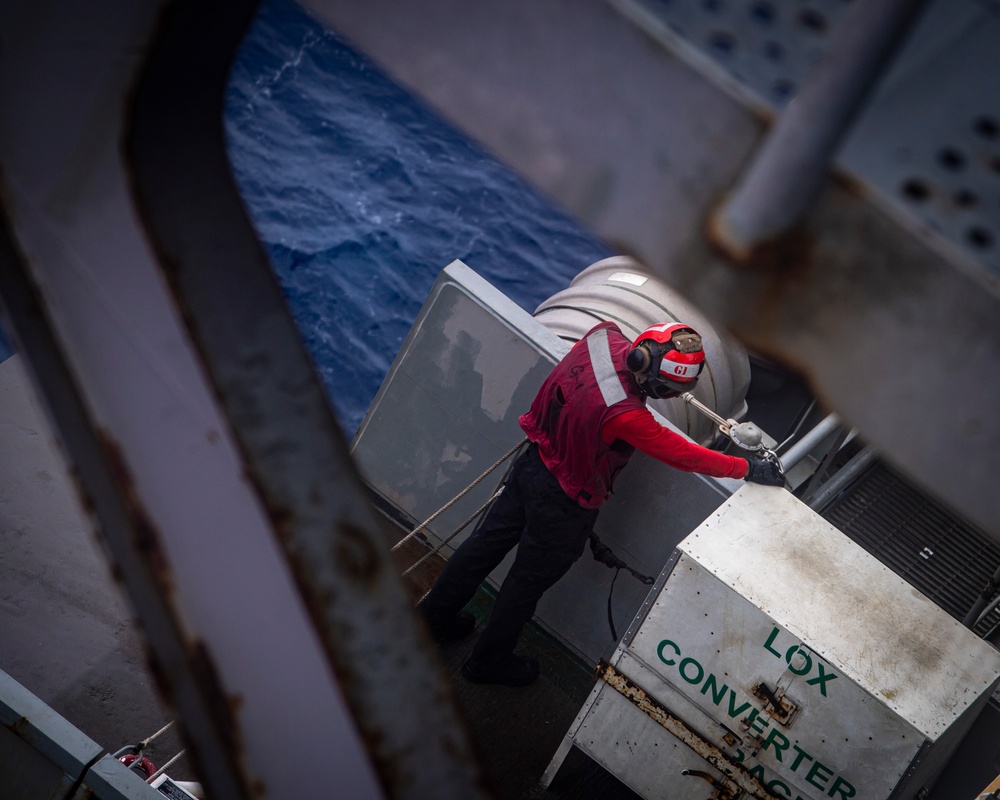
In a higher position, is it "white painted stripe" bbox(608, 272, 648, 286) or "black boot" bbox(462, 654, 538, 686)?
"white painted stripe" bbox(608, 272, 648, 286)

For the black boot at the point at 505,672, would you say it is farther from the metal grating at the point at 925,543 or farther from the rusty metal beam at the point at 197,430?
the rusty metal beam at the point at 197,430

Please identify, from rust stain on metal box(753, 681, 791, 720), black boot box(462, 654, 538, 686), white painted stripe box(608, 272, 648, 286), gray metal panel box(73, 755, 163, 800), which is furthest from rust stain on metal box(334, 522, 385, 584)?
white painted stripe box(608, 272, 648, 286)

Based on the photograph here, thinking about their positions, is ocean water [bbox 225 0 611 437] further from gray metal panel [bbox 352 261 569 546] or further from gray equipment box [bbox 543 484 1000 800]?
gray equipment box [bbox 543 484 1000 800]

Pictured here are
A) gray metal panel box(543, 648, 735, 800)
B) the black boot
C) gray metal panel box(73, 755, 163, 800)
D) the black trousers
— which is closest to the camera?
gray metal panel box(73, 755, 163, 800)

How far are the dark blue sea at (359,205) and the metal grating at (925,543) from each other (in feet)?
24.7

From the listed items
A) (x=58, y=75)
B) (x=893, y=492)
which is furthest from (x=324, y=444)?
(x=893, y=492)

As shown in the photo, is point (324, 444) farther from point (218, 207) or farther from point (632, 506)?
point (632, 506)

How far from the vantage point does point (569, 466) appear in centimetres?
444

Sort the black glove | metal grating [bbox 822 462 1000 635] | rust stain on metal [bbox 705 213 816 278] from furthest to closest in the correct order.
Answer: metal grating [bbox 822 462 1000 635], the black glove, rust stain on metal [bbox 705 213 816 278]

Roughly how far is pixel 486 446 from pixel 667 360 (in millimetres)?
1626

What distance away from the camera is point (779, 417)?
884 centimetres

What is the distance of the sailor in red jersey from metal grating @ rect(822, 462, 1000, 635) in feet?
6.11

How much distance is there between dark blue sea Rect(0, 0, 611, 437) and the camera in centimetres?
1277

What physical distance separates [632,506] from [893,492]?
6.65 feet
